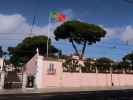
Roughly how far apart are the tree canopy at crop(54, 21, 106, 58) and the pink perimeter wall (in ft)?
45.2

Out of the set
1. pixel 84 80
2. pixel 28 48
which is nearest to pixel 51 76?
pixel 84 80

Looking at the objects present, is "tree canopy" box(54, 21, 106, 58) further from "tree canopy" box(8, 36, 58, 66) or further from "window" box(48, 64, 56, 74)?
"window" box(48, 64, 56, 74)

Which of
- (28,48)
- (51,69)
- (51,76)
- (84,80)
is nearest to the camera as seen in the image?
(51,69)

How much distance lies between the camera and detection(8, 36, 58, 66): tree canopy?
75.3 m

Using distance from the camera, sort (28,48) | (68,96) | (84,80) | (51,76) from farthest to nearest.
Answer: (28,48) → (84,80) → (51,76) → (68,96)

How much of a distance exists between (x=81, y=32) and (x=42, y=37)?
948 cm

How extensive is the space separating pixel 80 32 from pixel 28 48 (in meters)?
12.9

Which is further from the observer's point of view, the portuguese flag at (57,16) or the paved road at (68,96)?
the portuguese flag at (57,16)

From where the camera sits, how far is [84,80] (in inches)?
2084

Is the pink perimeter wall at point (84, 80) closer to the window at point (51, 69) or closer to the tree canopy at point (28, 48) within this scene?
the window at point (51, 69)

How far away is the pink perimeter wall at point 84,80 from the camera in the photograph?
48656 millimetres

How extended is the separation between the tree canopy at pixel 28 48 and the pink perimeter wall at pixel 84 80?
65.0 ft

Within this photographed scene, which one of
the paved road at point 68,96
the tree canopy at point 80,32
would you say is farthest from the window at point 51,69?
the tree canopy at point 80,32

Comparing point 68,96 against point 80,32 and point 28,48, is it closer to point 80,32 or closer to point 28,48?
point 80,32
